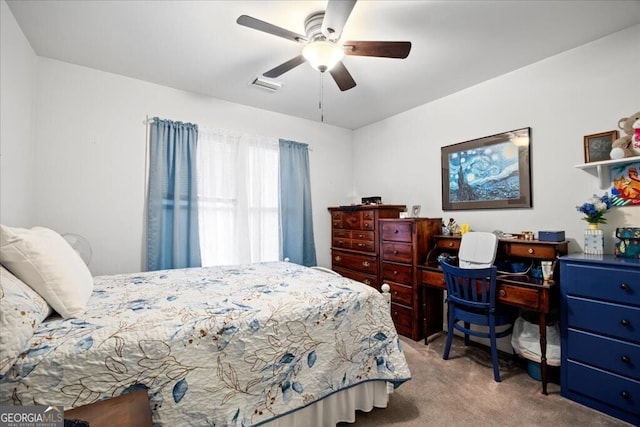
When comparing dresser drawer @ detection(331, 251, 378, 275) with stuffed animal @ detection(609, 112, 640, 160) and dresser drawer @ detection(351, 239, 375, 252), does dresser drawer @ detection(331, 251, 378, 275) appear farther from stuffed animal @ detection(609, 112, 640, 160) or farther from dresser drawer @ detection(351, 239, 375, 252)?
stuffed animal @ detection(609, 112, 640, 160)

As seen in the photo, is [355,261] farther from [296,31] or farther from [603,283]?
[296,31]

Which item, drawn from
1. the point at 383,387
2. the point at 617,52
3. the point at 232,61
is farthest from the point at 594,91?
the point at 232,61

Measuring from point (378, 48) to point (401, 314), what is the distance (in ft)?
8.42

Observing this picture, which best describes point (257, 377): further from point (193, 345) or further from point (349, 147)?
point (349, 147)

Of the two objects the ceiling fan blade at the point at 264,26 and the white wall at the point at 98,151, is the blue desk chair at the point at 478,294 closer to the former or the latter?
the ceiling fan blade at the point at 264,26

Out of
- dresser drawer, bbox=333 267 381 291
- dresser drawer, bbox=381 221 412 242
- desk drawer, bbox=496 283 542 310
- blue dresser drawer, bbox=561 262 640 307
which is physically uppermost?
dresser drawer, bbox=381 221 412 242

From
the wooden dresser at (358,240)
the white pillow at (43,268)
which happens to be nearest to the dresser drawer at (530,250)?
the wooden dresser at (358,240)

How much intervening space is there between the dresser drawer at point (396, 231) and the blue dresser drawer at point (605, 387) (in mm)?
1556

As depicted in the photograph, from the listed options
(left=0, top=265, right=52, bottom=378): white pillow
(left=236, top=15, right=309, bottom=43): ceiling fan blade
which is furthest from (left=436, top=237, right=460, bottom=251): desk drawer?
(left=0, top=265, right=52, bottom=378): white pillow

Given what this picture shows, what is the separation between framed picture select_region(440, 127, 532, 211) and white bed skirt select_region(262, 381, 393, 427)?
2.06 meters

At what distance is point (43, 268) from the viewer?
1257mm

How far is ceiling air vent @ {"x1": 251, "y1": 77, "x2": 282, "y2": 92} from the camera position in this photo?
9.17 ft

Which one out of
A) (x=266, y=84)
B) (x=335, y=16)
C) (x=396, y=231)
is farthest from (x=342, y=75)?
(x=396, y=231)

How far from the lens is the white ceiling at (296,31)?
1.84 m
